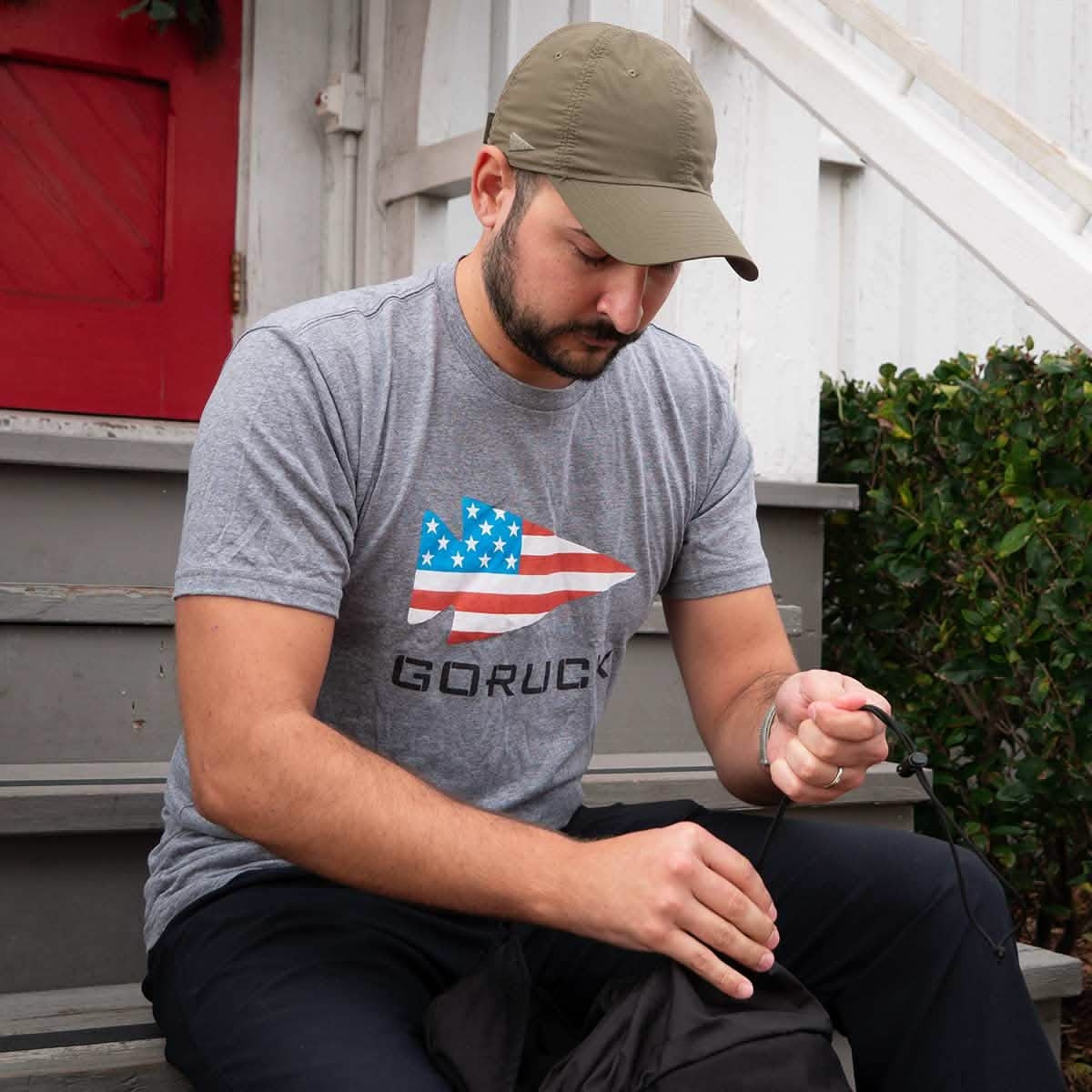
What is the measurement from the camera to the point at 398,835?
147 centimetres

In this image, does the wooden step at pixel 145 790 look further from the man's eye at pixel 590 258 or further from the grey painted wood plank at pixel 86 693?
the man's eye at pixel 590 258

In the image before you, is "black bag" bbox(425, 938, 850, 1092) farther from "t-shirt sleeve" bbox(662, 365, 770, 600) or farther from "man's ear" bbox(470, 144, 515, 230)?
"man's ear" bbox(470, 144, 515, 230)

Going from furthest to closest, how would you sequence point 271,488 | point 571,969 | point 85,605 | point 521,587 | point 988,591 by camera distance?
point 988,591, point 85,605, point 521,587, point 571,969, point 271,488

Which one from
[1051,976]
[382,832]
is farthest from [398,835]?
[1051,976]

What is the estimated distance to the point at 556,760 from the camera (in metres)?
1.84

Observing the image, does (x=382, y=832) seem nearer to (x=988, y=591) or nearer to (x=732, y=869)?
(x=732, y=869)

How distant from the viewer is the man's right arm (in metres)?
1.43

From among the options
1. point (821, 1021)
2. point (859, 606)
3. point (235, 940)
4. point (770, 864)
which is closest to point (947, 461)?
point (859, 606)

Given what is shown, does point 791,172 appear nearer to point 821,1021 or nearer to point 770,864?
point 770,864

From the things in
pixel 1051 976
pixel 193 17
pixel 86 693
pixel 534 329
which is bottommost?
pixel 1051 976

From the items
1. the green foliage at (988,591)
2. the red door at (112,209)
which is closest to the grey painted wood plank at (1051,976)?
the green foliage at (988,591)

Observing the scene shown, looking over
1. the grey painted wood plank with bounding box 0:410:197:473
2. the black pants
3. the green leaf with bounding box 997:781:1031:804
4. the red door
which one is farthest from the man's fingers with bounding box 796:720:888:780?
the red door

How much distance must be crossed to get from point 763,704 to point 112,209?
2.49 m

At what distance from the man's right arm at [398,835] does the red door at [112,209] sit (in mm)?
2251
